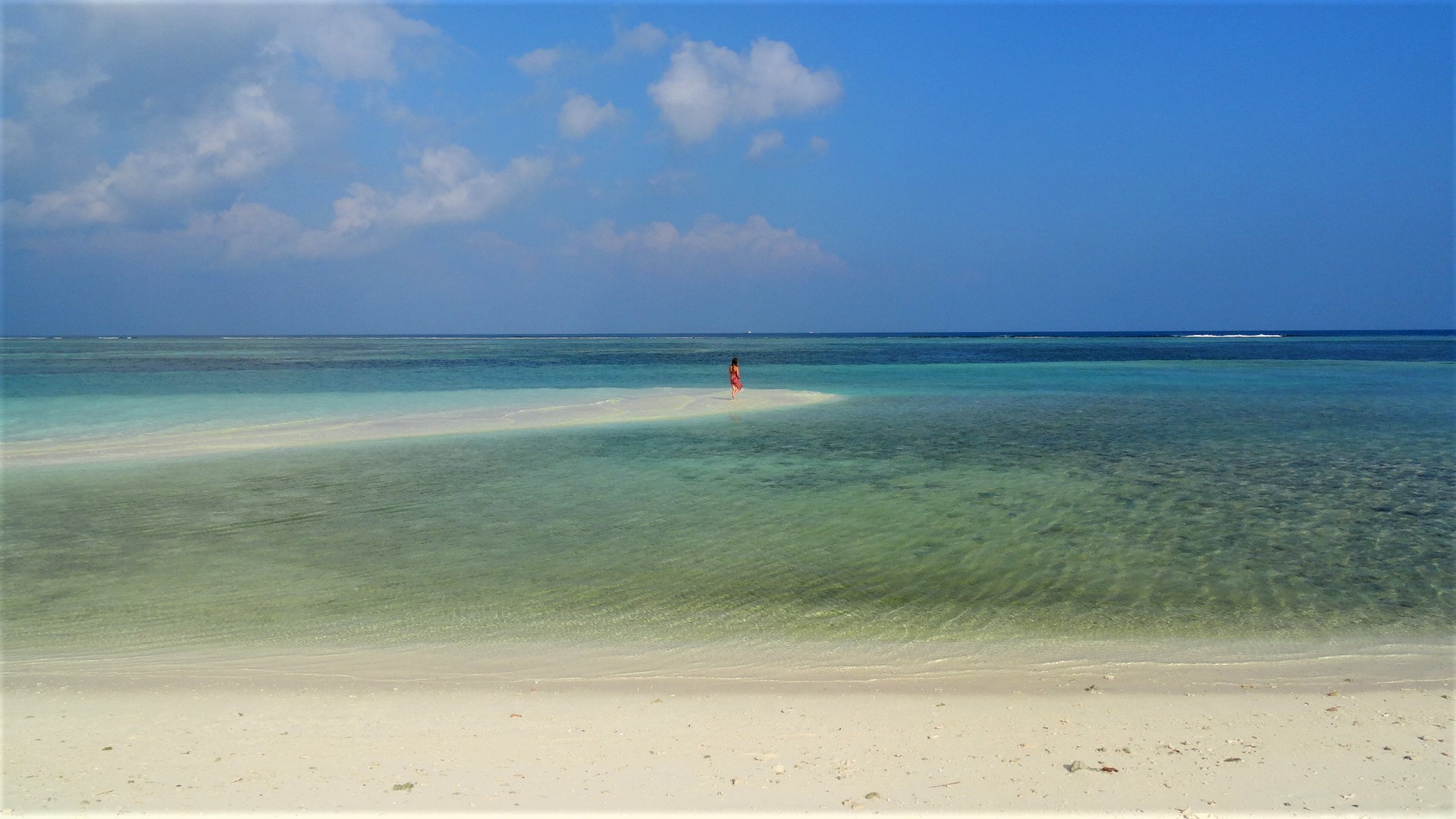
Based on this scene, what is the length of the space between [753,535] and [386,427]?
43.5 feet

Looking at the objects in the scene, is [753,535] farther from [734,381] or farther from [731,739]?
[734,381]

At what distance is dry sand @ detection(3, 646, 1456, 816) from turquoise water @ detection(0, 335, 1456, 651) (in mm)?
842

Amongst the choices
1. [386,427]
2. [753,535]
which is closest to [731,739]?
[753,535]

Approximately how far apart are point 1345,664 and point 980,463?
8419mm

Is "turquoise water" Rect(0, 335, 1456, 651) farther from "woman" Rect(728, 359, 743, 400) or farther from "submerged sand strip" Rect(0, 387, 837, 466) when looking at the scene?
"woman" Rect(728, 359, 743, 400)

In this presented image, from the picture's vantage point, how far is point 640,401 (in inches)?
1048

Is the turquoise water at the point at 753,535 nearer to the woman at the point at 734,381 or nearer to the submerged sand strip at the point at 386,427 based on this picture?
the submerged sand strip at the point at 386,427

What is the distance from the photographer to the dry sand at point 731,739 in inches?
164

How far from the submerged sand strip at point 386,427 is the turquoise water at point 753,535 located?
112 centimetres

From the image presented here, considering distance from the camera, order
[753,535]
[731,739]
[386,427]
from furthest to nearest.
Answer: [386,427], [753,535], [731,739]

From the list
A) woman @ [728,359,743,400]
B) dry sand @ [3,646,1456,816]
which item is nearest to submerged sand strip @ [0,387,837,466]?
woman @ [728,359,743,400]

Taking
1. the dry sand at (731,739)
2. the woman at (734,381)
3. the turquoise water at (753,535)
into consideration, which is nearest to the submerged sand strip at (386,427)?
the woman at (734,381)

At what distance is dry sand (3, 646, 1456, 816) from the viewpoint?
4.18 m

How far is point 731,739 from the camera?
479 centimetres
